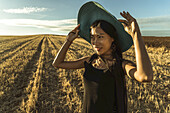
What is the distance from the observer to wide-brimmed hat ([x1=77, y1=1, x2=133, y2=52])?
1380 mm

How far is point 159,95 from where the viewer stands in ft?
15.4

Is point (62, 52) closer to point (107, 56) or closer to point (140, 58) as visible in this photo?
point (107, 56)

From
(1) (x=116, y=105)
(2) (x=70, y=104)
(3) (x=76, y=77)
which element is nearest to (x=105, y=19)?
(1) (x=116, y=105)

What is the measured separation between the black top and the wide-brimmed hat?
1.53 feet

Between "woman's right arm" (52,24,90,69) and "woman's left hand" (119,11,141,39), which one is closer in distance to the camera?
"woman's left hand" (119,11,141,39)

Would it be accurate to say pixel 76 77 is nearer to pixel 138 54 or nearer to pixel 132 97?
pixel 132 97

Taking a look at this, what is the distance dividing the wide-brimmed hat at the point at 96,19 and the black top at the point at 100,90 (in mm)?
467

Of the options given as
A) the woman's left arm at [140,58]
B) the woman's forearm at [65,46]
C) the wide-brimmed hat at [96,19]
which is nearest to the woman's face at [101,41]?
the wide-brimmed hat at [96,19]

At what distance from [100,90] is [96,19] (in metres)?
0.80

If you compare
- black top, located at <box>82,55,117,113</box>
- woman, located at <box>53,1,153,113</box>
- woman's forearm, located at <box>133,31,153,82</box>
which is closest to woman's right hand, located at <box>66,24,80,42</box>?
woman, located at <box>53,1,153,113</box>

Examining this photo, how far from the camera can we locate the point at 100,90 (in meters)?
1.36

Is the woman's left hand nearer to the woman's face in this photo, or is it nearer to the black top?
the woman's face

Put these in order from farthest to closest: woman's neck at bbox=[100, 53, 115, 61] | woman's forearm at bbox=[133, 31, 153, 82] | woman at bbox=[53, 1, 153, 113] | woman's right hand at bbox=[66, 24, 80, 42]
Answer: woman's right hand at bbox=[66, 24, 80, 42] < woman's neck at bbox=[100, 53, 115, 61] < woman at bbox=[53, 1, 153, 113] < woman's forearm at bbox=[133, 31, 153, 82]

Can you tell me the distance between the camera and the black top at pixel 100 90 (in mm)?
1334
